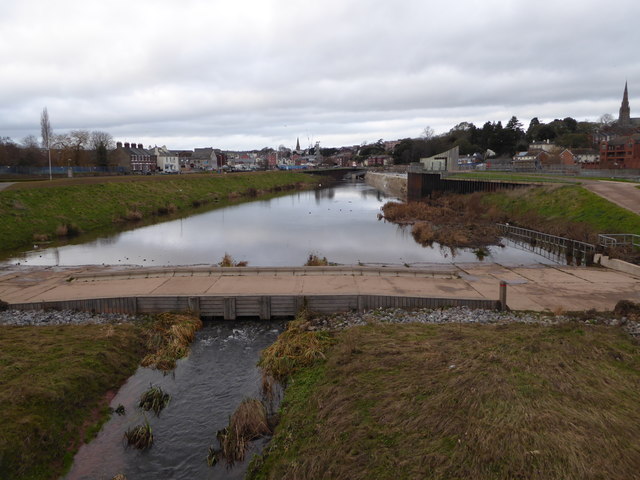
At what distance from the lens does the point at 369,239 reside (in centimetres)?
3716

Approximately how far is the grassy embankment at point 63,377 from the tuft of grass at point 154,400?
0.87 m

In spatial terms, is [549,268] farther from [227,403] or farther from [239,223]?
[239,223]

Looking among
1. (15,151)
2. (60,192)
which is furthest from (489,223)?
(15,151)

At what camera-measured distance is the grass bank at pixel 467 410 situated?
7418 mm

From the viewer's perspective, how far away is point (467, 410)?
28.7ft

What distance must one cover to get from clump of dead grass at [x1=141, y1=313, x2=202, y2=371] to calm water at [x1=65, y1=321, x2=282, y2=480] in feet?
0.97

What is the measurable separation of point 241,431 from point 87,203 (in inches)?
1759

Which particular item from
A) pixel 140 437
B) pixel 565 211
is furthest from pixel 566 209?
pixel 140 437

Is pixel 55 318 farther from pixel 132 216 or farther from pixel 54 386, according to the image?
pixel 132 216

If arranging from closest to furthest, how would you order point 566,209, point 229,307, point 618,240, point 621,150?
point 229,307, point 618,240, point 566,209, point 621,150

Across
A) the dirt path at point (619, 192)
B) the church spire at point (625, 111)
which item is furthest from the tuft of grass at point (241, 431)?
the church spire at point (625, 111)

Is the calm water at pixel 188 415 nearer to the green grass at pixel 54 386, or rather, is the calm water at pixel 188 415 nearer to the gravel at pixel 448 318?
the green grass at pixel 54 386

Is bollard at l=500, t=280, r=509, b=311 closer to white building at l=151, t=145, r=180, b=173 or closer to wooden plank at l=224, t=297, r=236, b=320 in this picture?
wooden plank at l=224, t=297, r=236, b=320

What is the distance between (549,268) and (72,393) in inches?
829
